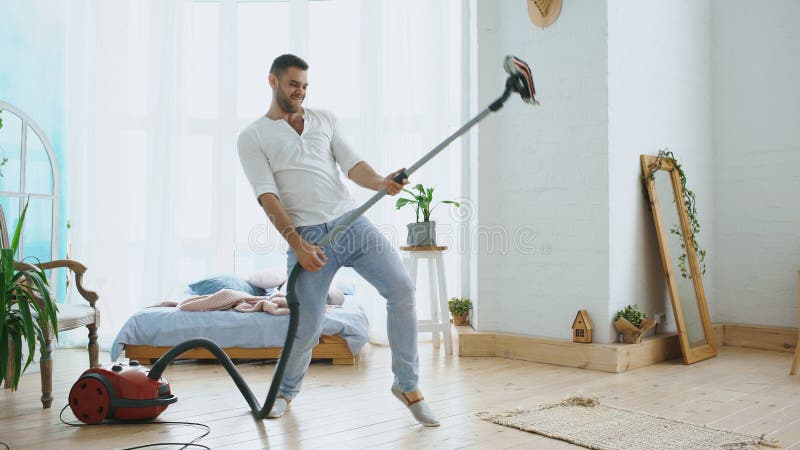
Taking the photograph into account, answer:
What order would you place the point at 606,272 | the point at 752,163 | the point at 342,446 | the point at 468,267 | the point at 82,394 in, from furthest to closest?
A: the point at 468,267 → the point at 752,163 → the point at 606,272 → the point at 82,394 → the point at 342,446

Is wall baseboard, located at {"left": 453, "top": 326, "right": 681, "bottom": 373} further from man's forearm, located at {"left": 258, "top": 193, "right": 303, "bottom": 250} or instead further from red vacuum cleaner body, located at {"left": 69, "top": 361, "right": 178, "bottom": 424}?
red vacuum cleaner body, located at {"left": 69, "top": 361, "right": 178, "bottom": 424}

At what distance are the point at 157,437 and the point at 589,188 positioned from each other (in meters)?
2.54

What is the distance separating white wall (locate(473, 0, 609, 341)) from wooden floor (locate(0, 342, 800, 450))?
0.40m

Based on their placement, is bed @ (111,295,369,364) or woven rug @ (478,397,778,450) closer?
woven rug @ (478,397,778,450)

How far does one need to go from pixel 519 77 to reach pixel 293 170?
0.93 meters

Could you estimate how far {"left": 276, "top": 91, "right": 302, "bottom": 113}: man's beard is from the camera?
261cm

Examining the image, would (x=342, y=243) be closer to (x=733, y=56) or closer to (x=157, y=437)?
(x=157, y=437)

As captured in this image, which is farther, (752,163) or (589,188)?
(752,163)

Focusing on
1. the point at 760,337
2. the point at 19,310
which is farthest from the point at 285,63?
the point at 760,337

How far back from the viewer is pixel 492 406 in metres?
2.86

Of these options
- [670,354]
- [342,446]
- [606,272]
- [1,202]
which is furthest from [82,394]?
[670,354]

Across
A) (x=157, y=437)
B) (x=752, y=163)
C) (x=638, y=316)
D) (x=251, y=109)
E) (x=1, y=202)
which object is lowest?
(x=157, y=437)

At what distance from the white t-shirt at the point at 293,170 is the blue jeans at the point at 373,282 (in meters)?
0.07

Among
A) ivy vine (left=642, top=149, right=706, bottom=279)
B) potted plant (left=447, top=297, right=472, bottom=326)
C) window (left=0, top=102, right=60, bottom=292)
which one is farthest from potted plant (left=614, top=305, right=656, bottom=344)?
window (left=0, top=102, right=60, bottom=292)
